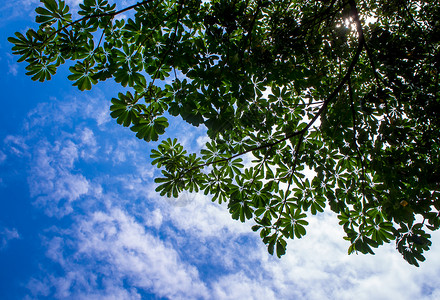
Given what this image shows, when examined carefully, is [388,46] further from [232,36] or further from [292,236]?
[292,236]

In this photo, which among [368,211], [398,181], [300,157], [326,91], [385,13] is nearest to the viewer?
[398,181]

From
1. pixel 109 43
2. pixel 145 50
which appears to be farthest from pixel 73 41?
pixel 145 50

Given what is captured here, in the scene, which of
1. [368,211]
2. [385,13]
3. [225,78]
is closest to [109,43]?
[225,78]

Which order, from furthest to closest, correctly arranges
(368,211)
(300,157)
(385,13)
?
(385,13), (300,157), (368,211)

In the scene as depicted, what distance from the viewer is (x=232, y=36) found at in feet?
13.1

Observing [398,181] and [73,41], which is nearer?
[398,181]

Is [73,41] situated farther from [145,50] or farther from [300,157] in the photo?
[300,157]

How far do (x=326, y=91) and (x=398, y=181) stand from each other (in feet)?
6.11

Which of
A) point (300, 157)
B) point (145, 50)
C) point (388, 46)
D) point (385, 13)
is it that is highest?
point (385, 13)

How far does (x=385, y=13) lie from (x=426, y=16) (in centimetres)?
110

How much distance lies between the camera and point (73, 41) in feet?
11.3

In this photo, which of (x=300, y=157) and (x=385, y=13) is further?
(x=385, y=13)

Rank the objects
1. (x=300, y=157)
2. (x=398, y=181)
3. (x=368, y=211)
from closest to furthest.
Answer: (x=398, y=181) < (x=368, y=211) < (x=300, y=157)

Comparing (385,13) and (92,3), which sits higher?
(385,13)
